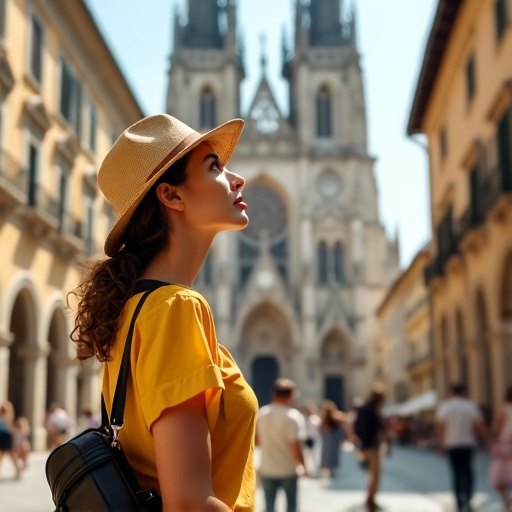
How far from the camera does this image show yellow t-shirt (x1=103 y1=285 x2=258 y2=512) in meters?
1.64

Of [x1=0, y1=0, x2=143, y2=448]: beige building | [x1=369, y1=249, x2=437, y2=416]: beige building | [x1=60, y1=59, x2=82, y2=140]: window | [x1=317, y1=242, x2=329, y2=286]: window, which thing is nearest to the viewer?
[x1=0, y1=0, x2=143, y2=448]: beige building

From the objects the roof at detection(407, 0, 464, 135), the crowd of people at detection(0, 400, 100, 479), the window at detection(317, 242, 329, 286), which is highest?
the roof at detection(407, 0, 464, 135)

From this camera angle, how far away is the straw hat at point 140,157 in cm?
192

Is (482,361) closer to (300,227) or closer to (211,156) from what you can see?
(211,156)

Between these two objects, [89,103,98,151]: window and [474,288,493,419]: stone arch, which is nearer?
[474,288,493,419]: stone arch

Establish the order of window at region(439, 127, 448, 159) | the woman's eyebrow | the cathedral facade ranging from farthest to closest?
1. the cathedral facade
2. window at region(439, 127, 448, 159)
3. the woman's eyebrow

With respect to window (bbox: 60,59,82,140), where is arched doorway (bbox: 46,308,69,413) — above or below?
below

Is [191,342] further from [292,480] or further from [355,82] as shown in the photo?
[355,82]

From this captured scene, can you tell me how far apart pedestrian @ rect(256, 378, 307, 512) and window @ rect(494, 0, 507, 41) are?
11711 millimetres

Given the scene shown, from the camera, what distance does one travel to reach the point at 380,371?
5991cm

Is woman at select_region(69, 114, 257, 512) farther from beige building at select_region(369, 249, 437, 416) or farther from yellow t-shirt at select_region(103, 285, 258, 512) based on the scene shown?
beige building at select_region(369, 249, 437, 416)

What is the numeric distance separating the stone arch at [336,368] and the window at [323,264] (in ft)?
10.7

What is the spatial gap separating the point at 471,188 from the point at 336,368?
109ft

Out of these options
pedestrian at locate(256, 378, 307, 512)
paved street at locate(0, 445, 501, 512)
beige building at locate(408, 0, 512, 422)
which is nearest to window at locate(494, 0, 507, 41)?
beige building at locate(408, 0, 512, 422)
